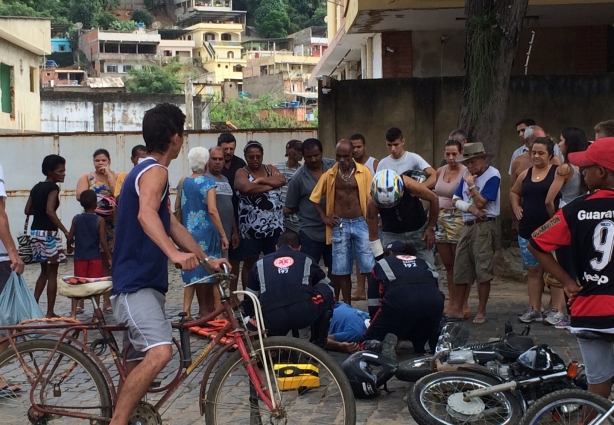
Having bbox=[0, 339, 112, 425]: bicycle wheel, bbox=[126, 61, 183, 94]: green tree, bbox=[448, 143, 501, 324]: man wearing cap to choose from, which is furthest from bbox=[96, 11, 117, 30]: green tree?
bbox=[0, 339, 112, 425]: bicycle wheel

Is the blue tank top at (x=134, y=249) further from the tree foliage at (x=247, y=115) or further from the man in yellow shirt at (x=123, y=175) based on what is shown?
the tree foliage at (x=247, y=115)

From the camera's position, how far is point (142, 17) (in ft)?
373

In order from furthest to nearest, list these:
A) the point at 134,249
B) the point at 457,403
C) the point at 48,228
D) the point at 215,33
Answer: the point at 215,33 < the point at 48,228 < the point at 457,403 < the point at 134,249

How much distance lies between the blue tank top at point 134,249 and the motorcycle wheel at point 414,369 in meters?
2.03

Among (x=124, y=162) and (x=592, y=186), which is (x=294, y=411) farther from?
(x=124, y=162)

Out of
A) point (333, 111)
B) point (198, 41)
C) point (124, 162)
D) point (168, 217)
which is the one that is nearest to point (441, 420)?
point (168, 217)

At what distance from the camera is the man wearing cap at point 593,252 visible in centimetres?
438

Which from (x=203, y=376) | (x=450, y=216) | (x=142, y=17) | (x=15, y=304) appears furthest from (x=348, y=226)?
(x=142, y=17)

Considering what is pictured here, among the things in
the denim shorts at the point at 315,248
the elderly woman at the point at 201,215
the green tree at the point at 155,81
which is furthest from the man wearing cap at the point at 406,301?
the green tree at the point at 155,81

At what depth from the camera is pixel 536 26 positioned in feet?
54.5

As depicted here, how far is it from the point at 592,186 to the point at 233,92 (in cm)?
6434

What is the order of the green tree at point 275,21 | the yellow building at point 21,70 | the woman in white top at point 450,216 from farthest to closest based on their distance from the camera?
1. the green tree at point 275,21
2. the yellow building at point 21,70
3. the woman in white top at point 450,216

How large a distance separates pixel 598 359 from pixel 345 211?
4.74 meters

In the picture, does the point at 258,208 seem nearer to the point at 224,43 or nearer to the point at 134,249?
the point at 134,249
